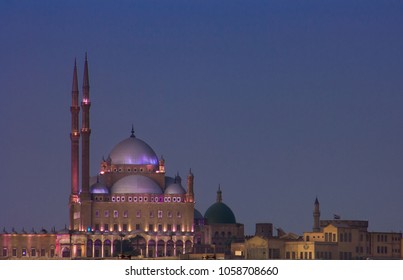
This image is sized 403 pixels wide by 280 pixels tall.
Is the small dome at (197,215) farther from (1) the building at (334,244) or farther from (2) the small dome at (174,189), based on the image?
(1) the building at (334,244)

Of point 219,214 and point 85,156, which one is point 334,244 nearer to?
point 85,156

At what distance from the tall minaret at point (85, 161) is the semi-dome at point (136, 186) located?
283 cm

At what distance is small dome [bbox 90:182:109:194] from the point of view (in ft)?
296

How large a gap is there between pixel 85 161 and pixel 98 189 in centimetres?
527

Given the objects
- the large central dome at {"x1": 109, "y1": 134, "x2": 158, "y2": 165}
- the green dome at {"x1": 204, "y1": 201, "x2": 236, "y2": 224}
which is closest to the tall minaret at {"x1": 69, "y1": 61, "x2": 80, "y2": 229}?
the large central dome at {"x1": 109, "y1": 134, "x2": 158, "y2": 165}

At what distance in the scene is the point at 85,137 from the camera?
86625 millimetres

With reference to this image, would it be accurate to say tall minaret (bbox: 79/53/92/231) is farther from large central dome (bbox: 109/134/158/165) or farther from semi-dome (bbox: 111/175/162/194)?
large central dome (bbox: 109/134/158/165)

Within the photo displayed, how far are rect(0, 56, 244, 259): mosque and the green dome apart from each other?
419cm

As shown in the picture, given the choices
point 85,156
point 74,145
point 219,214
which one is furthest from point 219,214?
point 85,156

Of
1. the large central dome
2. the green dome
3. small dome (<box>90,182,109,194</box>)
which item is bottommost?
the green dome
